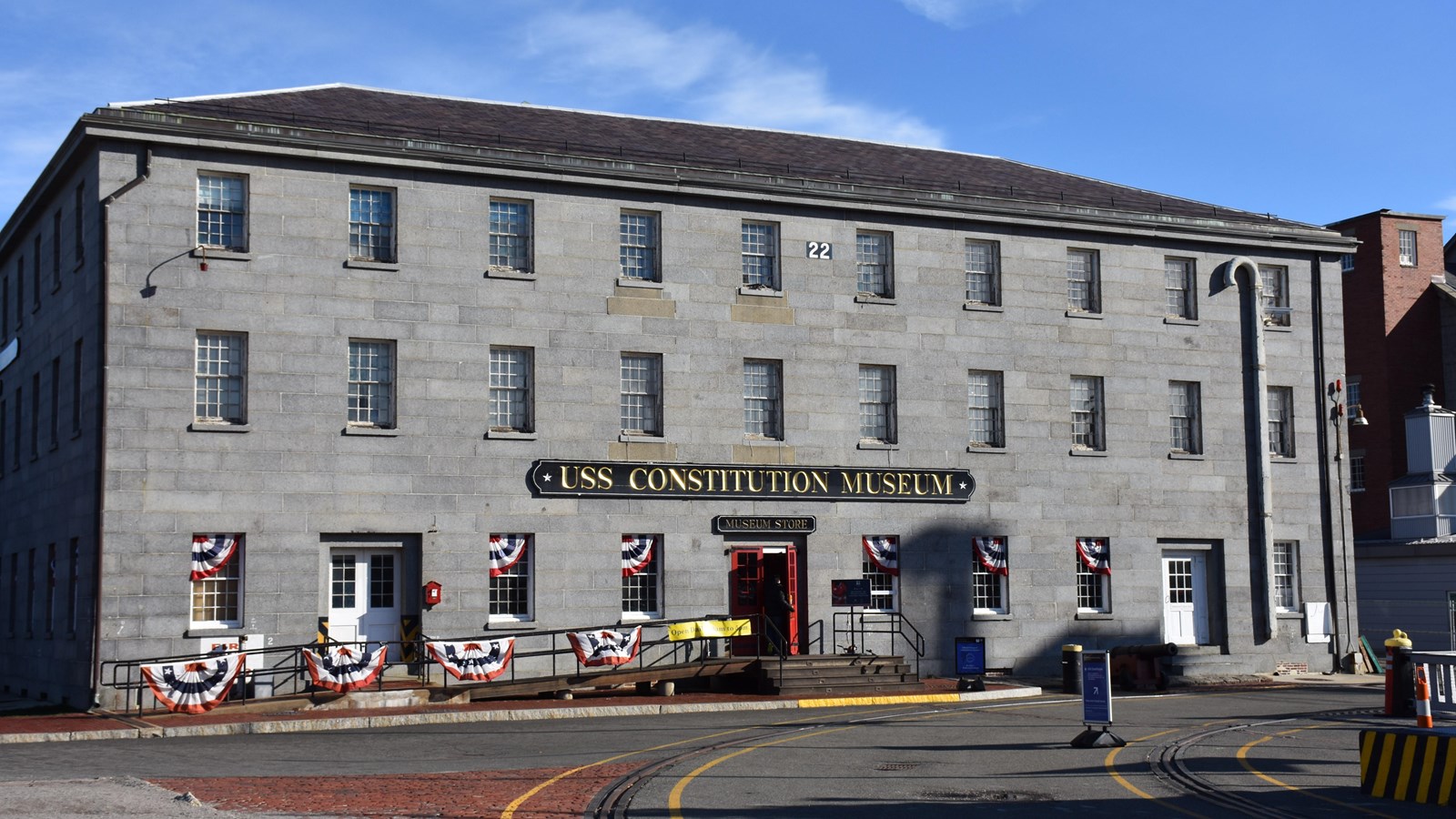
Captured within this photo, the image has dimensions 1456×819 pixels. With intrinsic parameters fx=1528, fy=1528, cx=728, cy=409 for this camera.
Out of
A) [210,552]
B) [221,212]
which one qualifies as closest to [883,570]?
[210,552]

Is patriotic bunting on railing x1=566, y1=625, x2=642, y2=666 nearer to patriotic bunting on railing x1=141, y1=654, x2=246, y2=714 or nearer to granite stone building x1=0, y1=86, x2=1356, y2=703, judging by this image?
granite stone building x1=0, y1=86, x2=1356, y2=703

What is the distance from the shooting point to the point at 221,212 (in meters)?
28.8

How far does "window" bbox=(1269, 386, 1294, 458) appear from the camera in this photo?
3878 cm

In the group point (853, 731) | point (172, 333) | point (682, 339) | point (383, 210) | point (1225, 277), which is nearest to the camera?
point (853, 731)

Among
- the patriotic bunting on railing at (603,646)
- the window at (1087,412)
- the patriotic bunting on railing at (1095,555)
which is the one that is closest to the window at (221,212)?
the patriotic bunting on railing at (603,646)

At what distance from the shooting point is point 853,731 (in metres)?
23.0

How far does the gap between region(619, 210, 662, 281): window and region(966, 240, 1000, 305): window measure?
7754 millimetres

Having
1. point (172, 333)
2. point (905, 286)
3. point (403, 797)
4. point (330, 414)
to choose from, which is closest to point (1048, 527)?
point (905, 286)

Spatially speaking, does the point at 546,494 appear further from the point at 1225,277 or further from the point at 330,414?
the point at 1225,277

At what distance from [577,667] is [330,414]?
6.80 meters

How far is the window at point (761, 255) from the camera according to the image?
110ft

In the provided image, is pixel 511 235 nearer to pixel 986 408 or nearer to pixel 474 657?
pixel 474 657

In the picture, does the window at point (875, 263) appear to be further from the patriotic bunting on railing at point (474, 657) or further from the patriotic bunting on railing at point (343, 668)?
the patriotic bunting on railing at point (343, 668)

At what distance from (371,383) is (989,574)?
14562 millimetres
